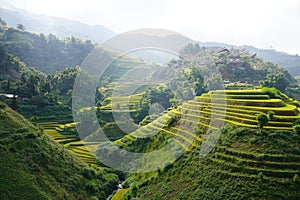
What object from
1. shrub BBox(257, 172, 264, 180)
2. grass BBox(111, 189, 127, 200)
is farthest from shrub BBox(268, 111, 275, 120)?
grass BBox(111, 189, 127, 200)

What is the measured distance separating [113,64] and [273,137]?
67.0m

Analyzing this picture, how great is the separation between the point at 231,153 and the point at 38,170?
482 inches

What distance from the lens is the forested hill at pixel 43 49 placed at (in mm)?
78750

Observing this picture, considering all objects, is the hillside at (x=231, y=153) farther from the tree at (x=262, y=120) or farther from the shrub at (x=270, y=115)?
the tree at (x=262, y=120)

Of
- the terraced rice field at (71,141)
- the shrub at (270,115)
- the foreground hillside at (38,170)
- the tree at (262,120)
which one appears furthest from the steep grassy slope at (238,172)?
the terraced rice field at (71,141)

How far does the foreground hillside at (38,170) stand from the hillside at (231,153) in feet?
8.92

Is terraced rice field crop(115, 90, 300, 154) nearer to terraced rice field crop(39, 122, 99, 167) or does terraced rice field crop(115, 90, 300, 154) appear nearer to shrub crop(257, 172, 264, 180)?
shrub crop(257, 172, 264, 180)

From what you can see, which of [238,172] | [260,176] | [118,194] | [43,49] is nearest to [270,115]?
[238,172]

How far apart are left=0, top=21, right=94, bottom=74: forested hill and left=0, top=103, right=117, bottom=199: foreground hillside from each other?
186ft

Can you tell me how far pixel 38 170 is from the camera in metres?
21.7

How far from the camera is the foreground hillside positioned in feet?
64.5

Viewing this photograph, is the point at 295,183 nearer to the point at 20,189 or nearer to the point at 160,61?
the point at 20,189

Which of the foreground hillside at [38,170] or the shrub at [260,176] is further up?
the shrub at [260,176]

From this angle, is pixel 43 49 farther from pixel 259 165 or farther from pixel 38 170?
pixel 259 165
